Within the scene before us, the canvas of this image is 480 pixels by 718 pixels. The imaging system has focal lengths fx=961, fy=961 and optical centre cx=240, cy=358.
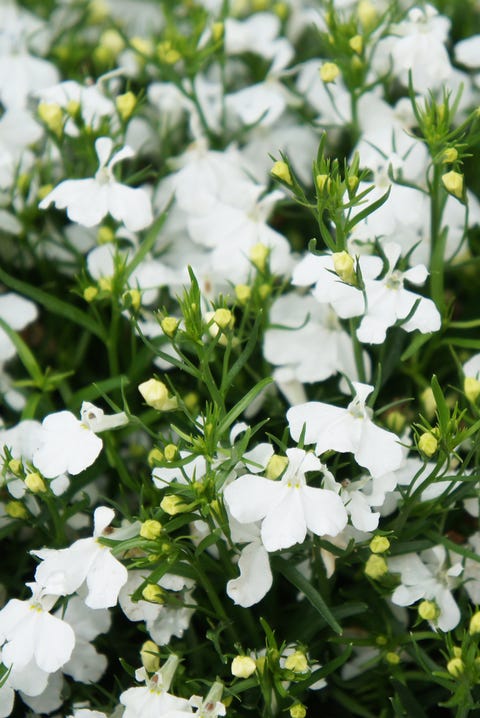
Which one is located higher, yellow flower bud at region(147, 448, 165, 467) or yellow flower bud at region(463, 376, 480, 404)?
yellow flower bud at region(463, 376, 480, 404)

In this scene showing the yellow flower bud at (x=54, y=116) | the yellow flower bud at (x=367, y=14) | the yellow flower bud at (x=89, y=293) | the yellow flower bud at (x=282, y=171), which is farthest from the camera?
the yellow flower bud at (x=367, y=14)

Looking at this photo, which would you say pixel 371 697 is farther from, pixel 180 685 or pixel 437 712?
pixel 180 685

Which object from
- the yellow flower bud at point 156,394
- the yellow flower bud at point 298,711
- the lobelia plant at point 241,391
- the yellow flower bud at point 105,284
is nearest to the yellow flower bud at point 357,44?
the lobelia plant at point 241,391

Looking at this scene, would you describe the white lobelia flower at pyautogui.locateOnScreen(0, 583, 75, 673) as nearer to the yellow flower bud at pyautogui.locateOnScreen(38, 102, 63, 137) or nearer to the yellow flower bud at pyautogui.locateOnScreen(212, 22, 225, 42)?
the yellow flower bud at pyautogui.locateOnScreen(38, 102, 63, 137)

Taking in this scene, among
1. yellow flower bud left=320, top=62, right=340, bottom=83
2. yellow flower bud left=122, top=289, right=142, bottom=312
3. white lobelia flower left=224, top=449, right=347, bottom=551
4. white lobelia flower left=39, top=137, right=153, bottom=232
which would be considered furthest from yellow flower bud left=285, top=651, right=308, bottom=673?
yellow flower bud left=320, top=62, right=340, bottom=83

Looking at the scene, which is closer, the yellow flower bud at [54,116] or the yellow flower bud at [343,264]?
the yellow flower bud at [343,264]

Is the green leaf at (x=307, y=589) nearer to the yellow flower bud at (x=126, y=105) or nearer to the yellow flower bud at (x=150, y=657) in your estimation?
the yellow flower bud at (x=150, y=657)
